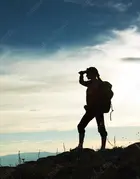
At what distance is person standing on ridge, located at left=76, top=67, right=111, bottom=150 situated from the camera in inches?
714

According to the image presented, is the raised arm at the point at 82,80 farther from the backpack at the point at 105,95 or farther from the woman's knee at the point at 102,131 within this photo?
the woman's knee at the point at 102,131

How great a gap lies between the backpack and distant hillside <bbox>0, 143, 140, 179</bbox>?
5.87 feet

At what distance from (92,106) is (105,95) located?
685mm

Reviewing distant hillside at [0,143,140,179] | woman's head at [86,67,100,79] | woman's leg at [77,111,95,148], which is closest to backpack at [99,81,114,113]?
woman's head at [86,67,100,79]

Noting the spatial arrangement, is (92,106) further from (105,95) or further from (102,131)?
(102,131)

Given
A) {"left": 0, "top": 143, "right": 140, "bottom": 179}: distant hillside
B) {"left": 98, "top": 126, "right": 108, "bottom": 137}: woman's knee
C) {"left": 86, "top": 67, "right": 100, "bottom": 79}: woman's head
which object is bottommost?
{"left": 0, "top": 143, "right": 140, "bottom": 179}: distant hillside

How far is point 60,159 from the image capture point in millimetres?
16500

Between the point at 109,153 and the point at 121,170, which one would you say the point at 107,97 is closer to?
the point at 109,153

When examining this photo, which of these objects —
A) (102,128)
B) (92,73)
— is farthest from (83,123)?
(92,73)

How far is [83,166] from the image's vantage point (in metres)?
14.4

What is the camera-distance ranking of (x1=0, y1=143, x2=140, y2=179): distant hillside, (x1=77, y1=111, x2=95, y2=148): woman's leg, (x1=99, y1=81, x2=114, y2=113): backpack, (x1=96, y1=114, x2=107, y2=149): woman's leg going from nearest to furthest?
(x1=0, y1=143, x2=140, y2=179): distant hillside, (x1=99, y1=81, x2=114, y2=113): backpack, (x1=96, y1=114, x2=107, y2=149): woman's leg, (x1=77, y1=111, x2=95, y2=148): woman's leg

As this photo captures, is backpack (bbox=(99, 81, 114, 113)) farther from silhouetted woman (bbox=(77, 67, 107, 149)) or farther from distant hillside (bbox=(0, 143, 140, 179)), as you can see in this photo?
distant hillside (bbox=(0, 143, 140, 179))

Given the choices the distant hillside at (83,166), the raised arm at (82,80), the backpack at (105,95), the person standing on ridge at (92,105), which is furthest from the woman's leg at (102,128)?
the raised arm at (82,80)

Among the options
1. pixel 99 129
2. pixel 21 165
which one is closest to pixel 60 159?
pixel 21 165
